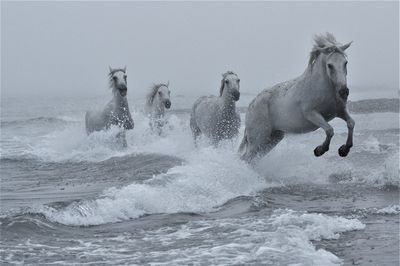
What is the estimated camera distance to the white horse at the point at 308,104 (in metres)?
8.10

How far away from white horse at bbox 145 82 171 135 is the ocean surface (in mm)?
2614

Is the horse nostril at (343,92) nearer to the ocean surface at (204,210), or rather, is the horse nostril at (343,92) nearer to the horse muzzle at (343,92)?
the horse muzzle at (343,92)

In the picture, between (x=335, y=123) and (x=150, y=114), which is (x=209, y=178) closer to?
(x=150, y=114)

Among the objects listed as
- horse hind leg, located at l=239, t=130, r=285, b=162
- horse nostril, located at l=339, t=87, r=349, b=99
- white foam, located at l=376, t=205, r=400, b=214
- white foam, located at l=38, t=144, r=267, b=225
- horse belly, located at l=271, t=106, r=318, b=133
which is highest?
horse nostril, located at l=339, t=87, r=349, b=99

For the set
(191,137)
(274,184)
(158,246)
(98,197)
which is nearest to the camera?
(158,246)

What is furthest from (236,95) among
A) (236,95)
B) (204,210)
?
(204,210)

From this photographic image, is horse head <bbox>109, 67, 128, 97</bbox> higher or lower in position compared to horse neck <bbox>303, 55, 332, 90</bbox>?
higher

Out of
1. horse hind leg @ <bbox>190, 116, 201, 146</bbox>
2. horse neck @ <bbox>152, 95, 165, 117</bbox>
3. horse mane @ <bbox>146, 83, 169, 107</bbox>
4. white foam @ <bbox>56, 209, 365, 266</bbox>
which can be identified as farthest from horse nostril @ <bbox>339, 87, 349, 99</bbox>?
horse mane @ <bbox>146, 83, 169, 107</bbox>

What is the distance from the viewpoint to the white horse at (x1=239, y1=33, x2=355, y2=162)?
810 centimetres

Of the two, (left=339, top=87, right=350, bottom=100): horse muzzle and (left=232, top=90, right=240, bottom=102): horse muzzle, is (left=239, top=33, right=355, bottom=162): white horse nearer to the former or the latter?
(left=339, top=87, right=350, bottom=100): horse muzzle

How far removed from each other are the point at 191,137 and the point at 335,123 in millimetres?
11173

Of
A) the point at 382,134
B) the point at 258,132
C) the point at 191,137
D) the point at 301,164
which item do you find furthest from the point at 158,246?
the point at 382,134

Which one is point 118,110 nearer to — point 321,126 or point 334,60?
point 321,126

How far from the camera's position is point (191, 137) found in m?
14.3
